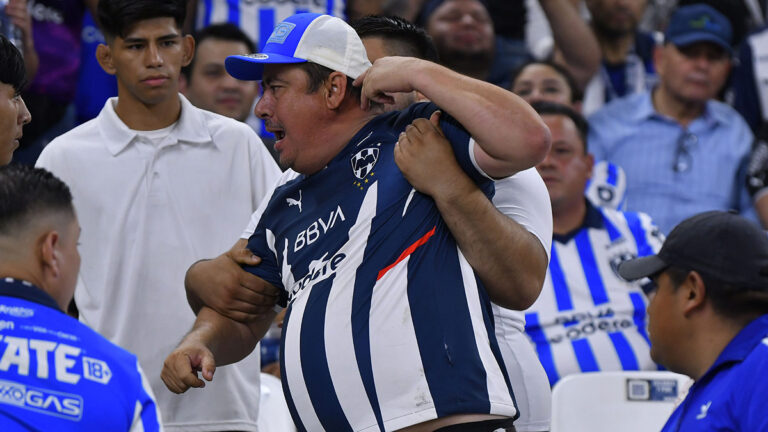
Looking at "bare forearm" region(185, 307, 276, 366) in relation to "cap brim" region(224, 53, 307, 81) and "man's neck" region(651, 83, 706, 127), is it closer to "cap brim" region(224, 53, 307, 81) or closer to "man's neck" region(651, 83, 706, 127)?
"cap brim" region(224, 53, 307, 81)

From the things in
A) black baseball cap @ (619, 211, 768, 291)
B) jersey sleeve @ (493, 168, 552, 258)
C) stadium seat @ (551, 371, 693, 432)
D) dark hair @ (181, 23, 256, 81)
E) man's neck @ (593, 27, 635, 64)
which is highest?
dark hair @ (181, 23, 256, 81)

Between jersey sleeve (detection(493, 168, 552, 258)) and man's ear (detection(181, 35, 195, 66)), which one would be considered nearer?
jersey sleeve (detection(493, 168, 552, 258))

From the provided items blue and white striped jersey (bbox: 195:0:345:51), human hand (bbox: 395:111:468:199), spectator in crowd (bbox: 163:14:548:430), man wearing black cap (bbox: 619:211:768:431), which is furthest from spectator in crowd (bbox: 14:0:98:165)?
man wearing black cap (bbox: 619:211:768:431)

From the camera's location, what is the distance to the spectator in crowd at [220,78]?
624 centimetres

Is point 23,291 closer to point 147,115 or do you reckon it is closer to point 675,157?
point 147,115

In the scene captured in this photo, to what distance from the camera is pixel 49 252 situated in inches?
107

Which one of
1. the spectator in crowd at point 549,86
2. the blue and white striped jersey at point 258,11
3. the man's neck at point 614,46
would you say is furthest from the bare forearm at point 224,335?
the man's neck at point 614,46

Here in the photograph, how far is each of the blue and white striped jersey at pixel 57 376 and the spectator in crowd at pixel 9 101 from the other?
40.7 inches

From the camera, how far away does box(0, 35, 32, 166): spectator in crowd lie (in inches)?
141

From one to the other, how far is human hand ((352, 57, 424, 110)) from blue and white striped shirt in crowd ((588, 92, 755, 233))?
388cm

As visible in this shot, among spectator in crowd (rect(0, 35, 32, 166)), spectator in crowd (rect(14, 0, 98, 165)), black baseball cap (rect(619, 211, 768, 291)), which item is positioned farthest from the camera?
spectator in crowd (rect(14, 0, 98, 165))

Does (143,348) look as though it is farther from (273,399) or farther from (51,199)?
(51,199)

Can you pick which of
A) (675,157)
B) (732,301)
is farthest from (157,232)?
(675,157)

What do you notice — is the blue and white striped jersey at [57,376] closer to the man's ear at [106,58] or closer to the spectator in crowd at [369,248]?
the spectator in crowd at [369,248]
